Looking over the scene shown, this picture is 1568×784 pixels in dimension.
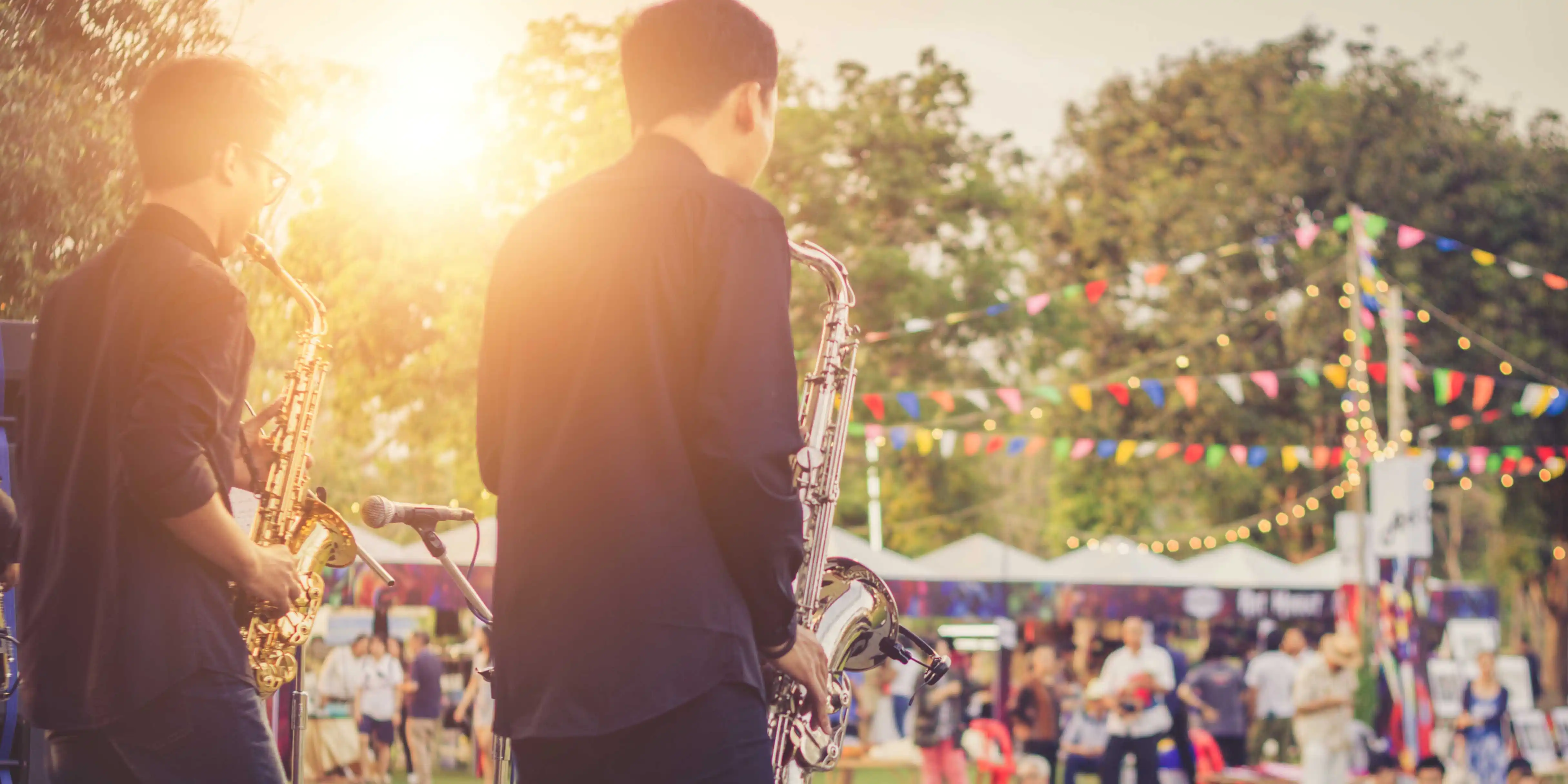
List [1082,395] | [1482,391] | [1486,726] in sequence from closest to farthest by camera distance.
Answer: [1486,726] < [1082,395] < [1482,391]

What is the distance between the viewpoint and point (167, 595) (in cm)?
234

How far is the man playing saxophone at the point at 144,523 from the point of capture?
90.3 inches

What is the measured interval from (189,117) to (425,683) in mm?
11686

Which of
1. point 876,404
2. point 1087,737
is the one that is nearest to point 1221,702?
point 1087,737

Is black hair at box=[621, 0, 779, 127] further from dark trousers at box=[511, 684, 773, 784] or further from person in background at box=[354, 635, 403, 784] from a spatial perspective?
person in background at box=[354, 635, 403, 784]

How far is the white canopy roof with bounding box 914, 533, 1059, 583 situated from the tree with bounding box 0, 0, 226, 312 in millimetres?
10179

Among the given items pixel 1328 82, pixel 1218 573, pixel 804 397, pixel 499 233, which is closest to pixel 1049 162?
pixel 1328 82

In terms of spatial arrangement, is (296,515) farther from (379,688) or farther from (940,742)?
(379,688)

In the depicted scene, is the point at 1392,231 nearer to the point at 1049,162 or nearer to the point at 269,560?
the point at 1049,162

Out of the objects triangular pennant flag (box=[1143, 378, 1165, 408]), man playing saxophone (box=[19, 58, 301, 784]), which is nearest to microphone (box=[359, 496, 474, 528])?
man playing saxophone (box=[19, 58, 301, 784])

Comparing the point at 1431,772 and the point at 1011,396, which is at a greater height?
the point at 1011,396

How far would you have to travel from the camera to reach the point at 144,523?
7.69 ft

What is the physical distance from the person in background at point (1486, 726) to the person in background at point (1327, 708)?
1646mm

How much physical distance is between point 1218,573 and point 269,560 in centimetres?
1690
